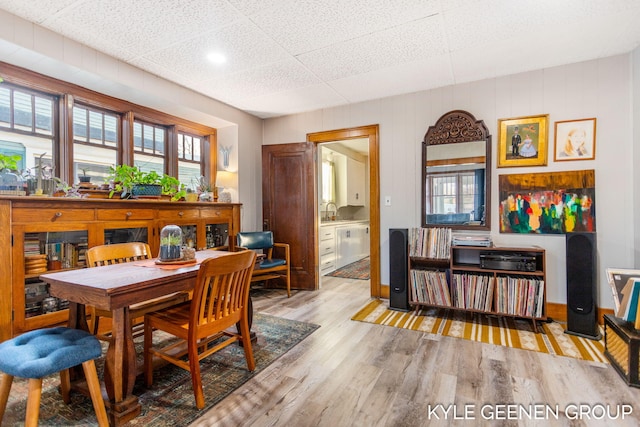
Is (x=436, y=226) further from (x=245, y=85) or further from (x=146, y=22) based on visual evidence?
(x=146, y=22)

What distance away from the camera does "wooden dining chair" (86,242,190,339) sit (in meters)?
2.03

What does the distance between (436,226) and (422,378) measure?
6.08 feet

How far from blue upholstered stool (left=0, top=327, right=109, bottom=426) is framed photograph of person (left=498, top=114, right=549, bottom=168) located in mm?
3643

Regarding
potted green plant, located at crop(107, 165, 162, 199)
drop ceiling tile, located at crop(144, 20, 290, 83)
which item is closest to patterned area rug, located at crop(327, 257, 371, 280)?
potted green plant, located at crop(107, 165, 162, 199)

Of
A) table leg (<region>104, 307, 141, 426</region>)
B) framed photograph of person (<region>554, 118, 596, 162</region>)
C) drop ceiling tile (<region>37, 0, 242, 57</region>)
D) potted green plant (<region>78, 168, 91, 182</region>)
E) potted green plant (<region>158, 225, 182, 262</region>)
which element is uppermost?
drop ceiling tile (<region>37, 0, 242, 57</region>)

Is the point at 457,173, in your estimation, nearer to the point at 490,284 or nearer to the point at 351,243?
the point at 490,284

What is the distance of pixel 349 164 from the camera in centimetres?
649

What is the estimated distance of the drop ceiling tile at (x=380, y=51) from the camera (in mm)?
2355

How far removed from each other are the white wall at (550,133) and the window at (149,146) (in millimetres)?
2648

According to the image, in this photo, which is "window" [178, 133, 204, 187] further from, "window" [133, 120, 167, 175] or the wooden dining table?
the wooden dining table

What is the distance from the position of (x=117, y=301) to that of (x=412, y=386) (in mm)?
1709

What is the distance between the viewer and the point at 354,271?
5.43 metres

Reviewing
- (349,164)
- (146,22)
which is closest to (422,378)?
(146,22)

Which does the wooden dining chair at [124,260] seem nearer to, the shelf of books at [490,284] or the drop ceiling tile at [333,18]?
the drop ceiling tile at [333,18]
